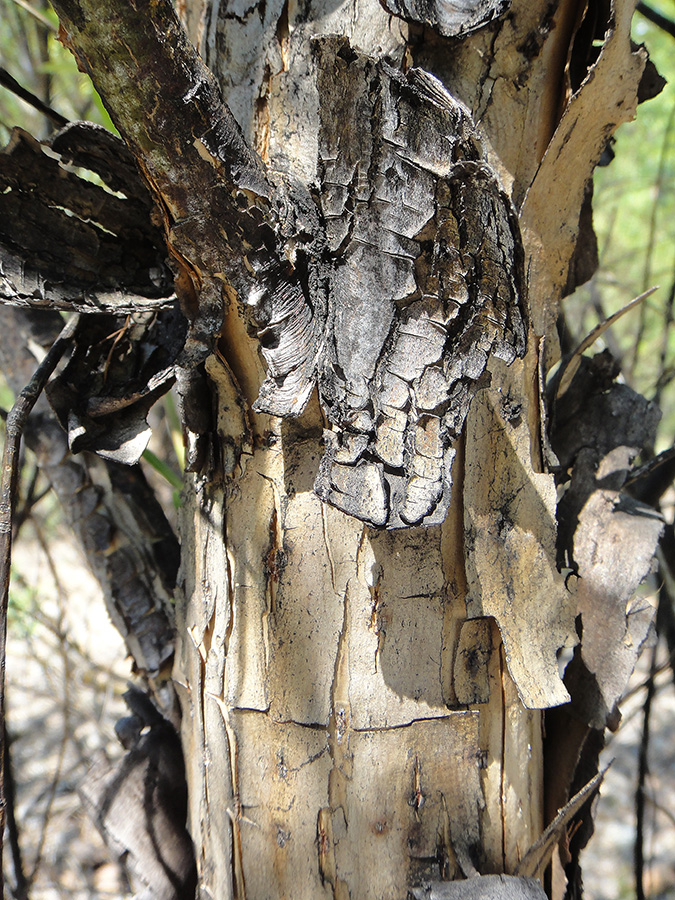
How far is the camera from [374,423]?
20.6 inches

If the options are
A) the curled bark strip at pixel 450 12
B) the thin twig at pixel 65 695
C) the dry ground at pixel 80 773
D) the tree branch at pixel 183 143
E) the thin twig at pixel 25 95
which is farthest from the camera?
the dry ground at pixel 80 773

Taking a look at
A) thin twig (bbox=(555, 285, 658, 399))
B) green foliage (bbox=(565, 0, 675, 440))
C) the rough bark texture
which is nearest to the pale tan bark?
the rough bark texture

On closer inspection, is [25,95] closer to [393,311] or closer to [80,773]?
[393,311]

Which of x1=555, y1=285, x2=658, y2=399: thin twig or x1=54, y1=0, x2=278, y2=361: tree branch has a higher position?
x1=54, y1=0, x2=278, y2=361: tree branch

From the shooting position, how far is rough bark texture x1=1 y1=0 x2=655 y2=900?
1.65 feet

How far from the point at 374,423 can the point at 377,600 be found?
0.18 m

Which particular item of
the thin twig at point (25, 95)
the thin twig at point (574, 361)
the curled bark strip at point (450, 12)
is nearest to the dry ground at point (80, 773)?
Answer: the thin twig at point (574, 361)

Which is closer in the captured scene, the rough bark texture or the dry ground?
the rough bark texture

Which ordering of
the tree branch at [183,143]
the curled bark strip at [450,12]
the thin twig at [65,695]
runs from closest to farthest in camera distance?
the tree branch at [183,143] → the curled bark strip at [450,12] → the thin twig at [65,695]

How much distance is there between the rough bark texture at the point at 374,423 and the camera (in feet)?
1.65

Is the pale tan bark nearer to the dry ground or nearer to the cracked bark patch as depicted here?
the cracked bark patch

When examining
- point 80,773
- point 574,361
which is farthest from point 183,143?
point 80,773

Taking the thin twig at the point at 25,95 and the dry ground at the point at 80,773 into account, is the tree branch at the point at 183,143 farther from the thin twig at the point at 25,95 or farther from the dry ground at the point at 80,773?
the dry ground at the point at 80,773

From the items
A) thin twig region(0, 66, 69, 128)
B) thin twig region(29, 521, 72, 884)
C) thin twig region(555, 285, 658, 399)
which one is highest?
thin twig region(0, 66, 69, 128)
